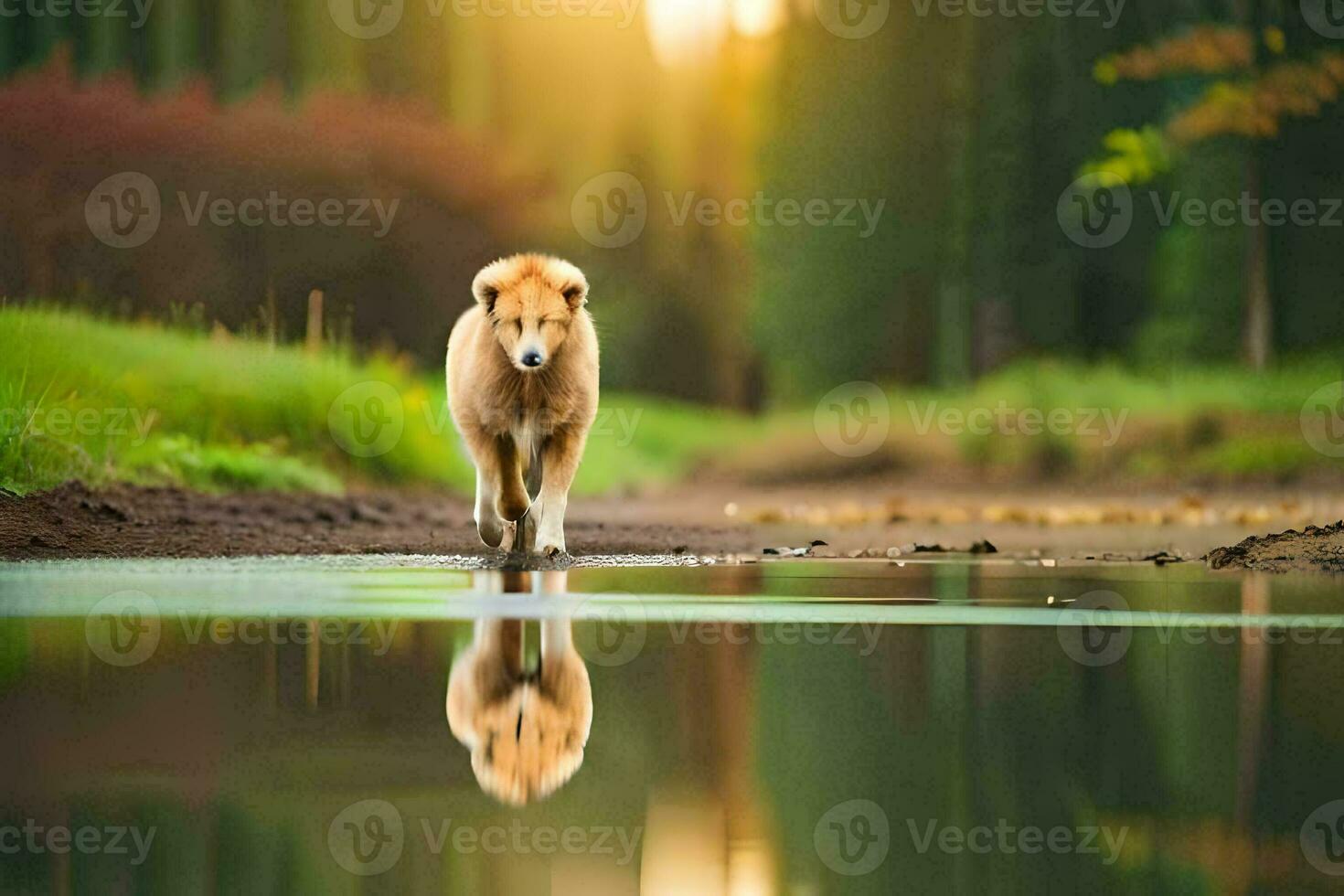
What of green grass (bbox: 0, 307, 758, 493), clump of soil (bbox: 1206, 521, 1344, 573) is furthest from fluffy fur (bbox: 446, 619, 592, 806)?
green grass (bbox: 0, 307, 758, 493)

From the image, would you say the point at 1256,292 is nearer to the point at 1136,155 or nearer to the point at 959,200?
the point at 1136,155

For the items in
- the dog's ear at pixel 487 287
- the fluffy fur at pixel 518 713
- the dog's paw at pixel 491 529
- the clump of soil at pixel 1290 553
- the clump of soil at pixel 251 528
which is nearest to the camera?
the fluffy fur at pixel 518 713

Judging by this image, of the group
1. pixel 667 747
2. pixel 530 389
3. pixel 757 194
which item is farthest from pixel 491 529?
pixel 757 194

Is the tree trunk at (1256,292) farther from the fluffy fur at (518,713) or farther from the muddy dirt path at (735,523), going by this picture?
the fluffy fur at (518,713)

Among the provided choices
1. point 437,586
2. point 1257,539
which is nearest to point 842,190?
point 1257,539

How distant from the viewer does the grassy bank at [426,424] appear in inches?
468

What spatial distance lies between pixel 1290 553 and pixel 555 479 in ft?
12.7

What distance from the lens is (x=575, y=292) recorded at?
8875 mm

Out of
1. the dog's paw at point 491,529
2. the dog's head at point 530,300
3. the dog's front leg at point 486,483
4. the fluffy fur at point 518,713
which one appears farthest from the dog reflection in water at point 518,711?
the dog's paw at point 491,529

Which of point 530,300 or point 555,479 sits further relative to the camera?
point 555,479

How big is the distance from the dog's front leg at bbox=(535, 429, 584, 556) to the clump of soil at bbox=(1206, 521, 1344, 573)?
3.44 m

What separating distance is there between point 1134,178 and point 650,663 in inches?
563

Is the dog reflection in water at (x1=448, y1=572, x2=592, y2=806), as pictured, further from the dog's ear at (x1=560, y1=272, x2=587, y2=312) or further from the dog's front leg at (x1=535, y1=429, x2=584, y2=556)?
the dog's ear at (x1=560, y1=272, x2=587, y2=312)

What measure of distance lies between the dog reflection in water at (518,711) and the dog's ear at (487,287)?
3331 millimetres
